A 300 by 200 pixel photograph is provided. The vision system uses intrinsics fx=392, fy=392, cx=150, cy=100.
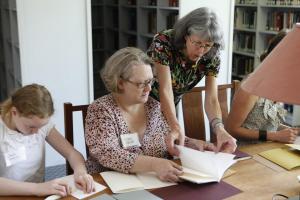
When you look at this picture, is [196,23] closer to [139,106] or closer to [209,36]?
[209,36]

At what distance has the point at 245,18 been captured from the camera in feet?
17.1

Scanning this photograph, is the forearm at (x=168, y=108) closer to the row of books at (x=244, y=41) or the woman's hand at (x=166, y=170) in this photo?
the woman's hand at (x=166, y=170)

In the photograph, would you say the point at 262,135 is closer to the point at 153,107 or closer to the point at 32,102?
the point at 153,107

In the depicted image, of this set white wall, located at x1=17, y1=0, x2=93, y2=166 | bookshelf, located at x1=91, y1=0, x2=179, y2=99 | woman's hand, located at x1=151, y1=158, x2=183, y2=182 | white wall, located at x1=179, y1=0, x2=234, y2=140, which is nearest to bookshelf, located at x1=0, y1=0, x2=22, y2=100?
white wall, located at x1=17, y1=0, x2=93, y2=166

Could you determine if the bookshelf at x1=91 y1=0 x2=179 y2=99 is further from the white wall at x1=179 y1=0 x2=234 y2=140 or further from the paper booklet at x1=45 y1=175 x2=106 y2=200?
the paper booklet at x1=45 y1=175 x2=106 y2=200

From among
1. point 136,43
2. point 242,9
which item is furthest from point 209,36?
point 242,9

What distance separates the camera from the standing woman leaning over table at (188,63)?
1.75 metres

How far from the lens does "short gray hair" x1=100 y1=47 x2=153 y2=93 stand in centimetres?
160

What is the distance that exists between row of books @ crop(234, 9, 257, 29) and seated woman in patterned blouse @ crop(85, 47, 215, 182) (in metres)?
3.69

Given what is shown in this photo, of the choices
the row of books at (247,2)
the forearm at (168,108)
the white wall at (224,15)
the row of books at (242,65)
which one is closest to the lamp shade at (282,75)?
the forearm at (168,108)

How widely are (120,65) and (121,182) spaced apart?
1.57 ft

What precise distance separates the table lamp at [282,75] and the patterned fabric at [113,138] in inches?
26.1

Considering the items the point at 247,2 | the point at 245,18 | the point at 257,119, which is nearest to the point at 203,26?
the point at 257,119

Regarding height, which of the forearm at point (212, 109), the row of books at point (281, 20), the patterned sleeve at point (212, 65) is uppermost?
the row of books at point (281, 20)
